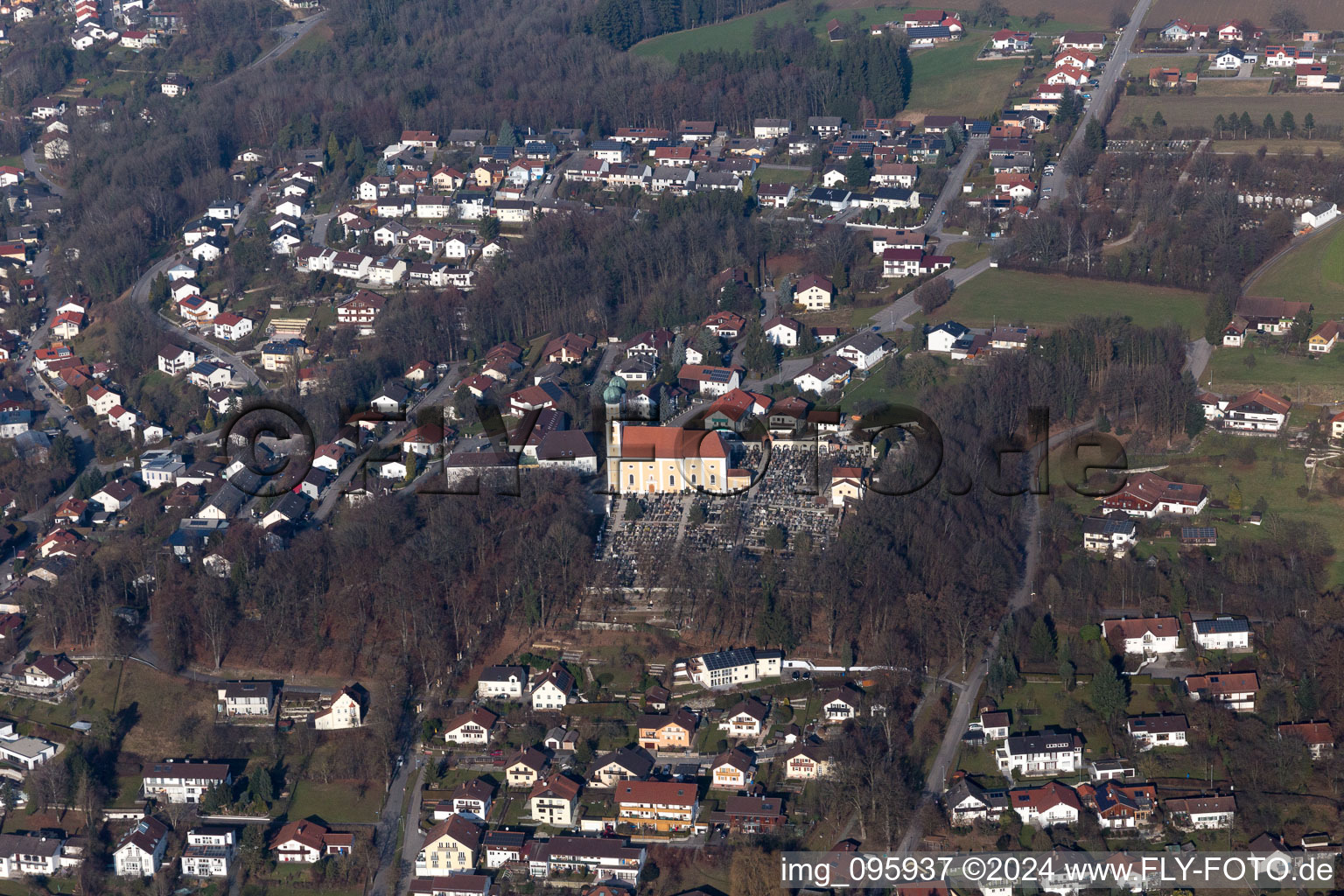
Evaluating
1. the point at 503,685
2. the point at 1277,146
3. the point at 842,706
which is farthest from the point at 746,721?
the point at 1277,146

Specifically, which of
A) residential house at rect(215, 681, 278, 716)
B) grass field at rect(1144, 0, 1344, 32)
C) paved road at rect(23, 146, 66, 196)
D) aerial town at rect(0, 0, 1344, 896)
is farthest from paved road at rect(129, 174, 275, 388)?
grass field at rect(1144, 0, 1344, 32)


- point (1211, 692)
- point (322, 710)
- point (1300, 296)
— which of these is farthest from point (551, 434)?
point (1300, 296)

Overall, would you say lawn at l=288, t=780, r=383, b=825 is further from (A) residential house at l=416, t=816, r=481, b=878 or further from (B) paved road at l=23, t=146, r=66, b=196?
(B) paved road at l=23, t=146, r=66, b=196

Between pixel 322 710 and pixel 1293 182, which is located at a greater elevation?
pixel 1293 182

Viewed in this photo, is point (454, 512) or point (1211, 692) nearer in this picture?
point (1211, 692)

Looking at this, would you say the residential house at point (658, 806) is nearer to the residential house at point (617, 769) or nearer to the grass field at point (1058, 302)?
the residential house at point (617, 769)

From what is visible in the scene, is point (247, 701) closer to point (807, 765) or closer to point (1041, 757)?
point (807, 765)

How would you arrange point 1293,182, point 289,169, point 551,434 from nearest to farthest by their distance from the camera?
point 551,434 < point 1293,182 < point 289,169

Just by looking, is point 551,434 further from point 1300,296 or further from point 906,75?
point 906,75
